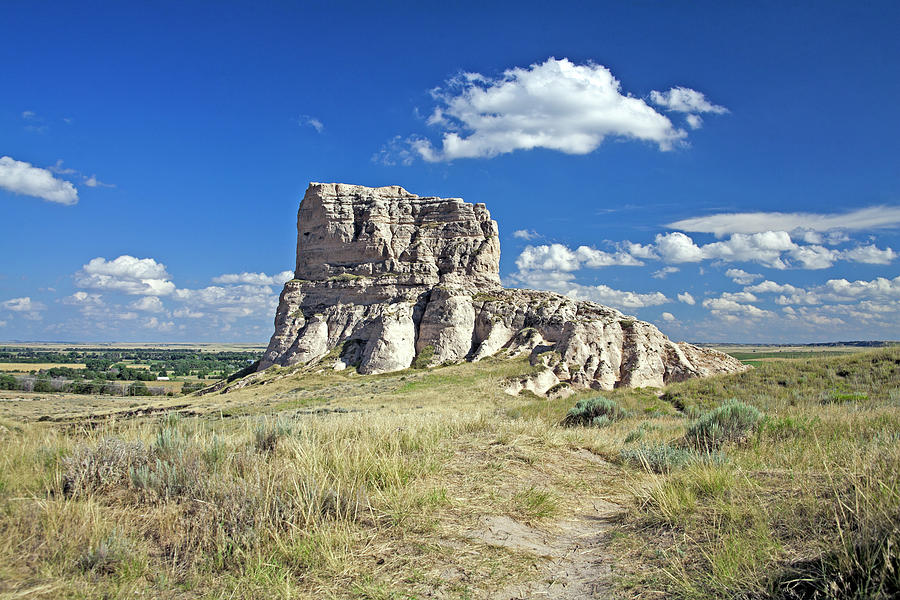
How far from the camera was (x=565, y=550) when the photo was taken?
3.89 metres

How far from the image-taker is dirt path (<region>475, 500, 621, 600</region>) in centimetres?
322

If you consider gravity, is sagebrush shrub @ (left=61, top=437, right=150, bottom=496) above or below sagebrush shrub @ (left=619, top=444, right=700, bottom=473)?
above

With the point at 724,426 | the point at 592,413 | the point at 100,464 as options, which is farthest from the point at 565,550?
the point at 592,413

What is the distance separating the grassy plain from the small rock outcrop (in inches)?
1029

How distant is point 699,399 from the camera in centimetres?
2020

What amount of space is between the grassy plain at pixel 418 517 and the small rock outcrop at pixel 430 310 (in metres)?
26.1

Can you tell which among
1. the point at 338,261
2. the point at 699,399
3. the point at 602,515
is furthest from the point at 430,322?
the point at 602,515

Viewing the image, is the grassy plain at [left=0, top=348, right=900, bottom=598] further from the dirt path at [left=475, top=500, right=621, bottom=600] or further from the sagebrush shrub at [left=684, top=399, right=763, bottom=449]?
the sagebrush shrub at [left=684, top=399, right=763, bottom=449]

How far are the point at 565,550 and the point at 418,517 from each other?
120cm

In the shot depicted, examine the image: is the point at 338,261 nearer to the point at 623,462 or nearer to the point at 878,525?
the point at 623,462

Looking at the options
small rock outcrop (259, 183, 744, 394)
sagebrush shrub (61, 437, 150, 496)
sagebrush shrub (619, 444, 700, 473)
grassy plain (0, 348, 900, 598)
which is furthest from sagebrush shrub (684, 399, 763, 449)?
small rock outcrop (259, 183, 744, 394)

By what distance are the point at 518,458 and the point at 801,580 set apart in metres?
3.91

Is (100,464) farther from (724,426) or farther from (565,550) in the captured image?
(724,426)

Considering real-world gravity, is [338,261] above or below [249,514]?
above
